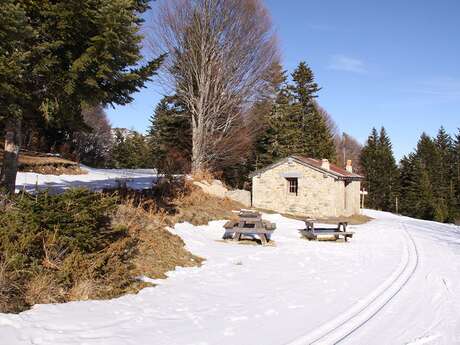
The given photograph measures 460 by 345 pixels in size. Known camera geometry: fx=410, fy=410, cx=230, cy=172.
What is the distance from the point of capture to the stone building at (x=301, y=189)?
24.3 m

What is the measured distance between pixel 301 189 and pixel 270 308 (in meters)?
19.6

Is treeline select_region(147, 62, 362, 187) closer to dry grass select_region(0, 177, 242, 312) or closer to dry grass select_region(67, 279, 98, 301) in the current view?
dry grass select_region(0, 177, 242, 312)

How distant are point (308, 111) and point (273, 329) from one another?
3977 centimetres

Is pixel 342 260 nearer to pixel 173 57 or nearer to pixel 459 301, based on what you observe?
pixel 459 301

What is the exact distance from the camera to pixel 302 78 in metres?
42.6

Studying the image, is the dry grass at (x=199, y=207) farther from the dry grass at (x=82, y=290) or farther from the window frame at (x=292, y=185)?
the dry grass at (x=82, y=290)

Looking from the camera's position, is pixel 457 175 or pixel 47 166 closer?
pixel 47 166

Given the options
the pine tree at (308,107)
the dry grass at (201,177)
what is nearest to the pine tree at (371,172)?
the pine tree at (308,107)

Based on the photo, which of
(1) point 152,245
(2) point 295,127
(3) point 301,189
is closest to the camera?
(1) point 152,245

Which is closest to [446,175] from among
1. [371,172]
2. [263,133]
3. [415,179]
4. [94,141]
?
[415,179]

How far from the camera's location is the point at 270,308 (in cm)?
588

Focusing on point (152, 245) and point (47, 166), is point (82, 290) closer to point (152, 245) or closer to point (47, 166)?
point (152, 245)

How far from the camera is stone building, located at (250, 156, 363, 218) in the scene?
2428 cm

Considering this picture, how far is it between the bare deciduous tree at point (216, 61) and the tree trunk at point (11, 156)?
1553cm
